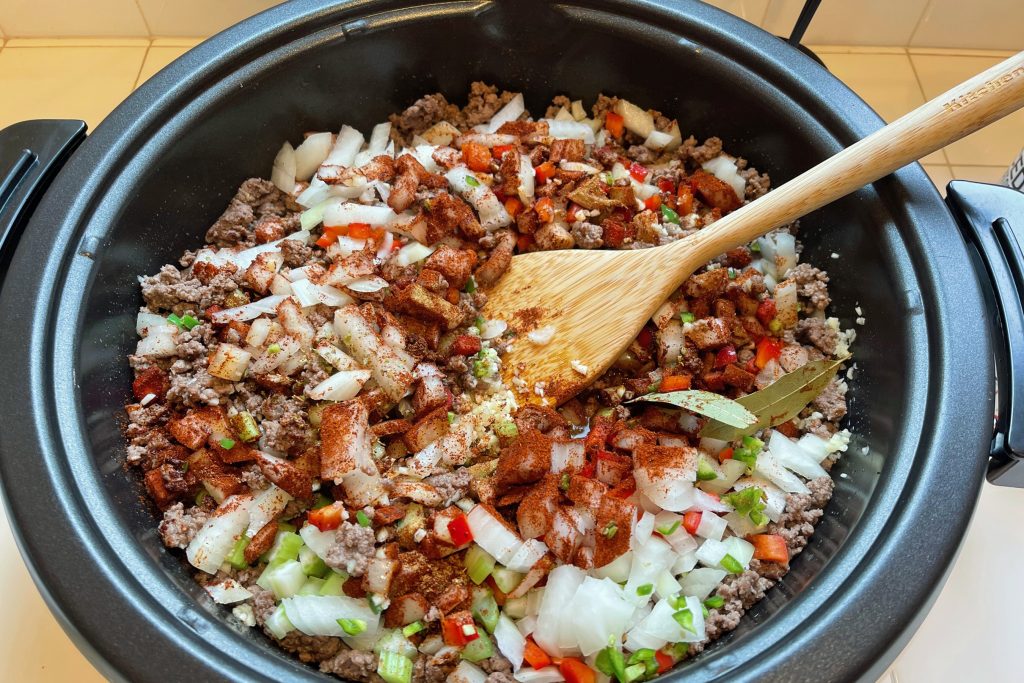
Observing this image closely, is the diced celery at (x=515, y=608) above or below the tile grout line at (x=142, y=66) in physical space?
below

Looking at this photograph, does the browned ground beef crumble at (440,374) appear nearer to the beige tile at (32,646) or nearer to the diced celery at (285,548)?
the diced celery at (285,548)

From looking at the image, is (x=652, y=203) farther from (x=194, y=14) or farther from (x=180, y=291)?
(x=194, y=14)

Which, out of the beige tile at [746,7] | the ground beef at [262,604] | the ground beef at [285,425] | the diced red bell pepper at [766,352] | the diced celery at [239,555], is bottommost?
the diced red bell pepper at [766,352]

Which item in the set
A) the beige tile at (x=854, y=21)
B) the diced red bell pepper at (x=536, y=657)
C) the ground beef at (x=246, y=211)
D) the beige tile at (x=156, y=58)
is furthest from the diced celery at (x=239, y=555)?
the beige tile at (x=854, y=21)

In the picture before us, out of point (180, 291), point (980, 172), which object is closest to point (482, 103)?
point (180, 291)

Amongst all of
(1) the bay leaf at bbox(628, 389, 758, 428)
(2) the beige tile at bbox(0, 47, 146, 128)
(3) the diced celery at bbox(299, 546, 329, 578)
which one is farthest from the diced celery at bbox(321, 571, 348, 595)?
(2) the beige tile at bbox(0, 47, 146, 128)

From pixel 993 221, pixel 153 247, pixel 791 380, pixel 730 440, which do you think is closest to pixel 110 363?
pixel 153 247

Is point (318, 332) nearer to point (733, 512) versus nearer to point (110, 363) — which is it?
point (110, 363)
